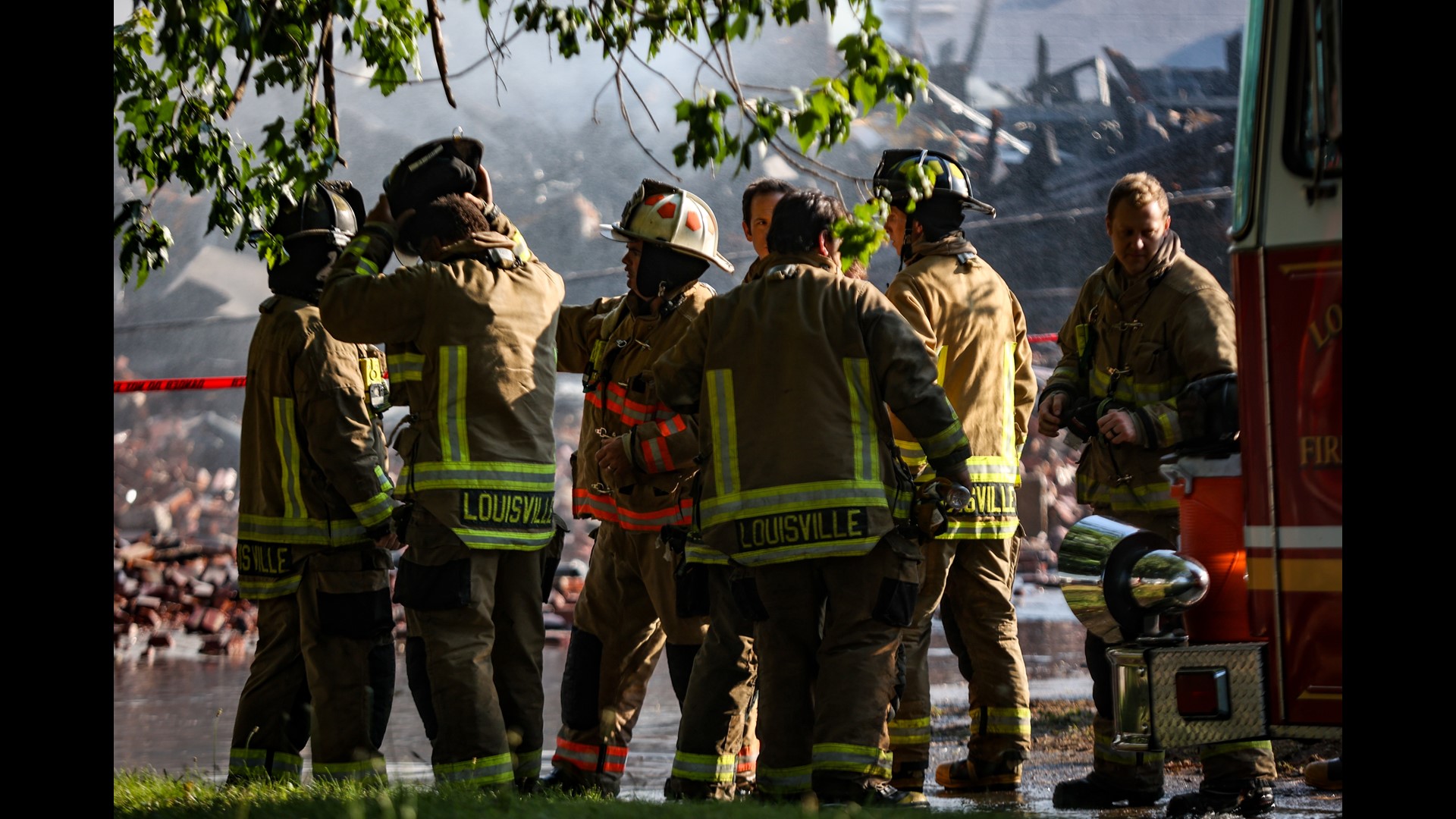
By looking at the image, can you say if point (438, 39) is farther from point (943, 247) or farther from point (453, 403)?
point (943, 247)

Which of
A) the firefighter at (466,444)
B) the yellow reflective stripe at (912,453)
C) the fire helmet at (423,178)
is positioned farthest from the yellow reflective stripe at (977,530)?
the fire helmet at (423,178)

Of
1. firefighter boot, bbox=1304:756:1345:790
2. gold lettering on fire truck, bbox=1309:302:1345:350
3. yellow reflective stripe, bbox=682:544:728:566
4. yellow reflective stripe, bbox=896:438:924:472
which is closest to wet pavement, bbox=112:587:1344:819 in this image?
firefighter boot, bbox=1304:756:1345:790

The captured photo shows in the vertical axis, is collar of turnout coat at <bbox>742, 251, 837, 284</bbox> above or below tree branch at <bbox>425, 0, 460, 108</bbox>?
below

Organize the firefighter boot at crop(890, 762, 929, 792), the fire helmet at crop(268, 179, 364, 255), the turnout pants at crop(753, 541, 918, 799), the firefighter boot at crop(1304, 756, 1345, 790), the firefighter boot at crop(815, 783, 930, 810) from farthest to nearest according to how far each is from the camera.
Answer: the fire helmet at crop(268, 179, 364, 255), the firefighter boot at crop(890, 762, 929, 792), the firefighter boot at crop(1304, 756, 1345, 790), the turnout pants at crop(753, 541, 918, 799), the firefighter boot at crop(815, 783, 930, 810)

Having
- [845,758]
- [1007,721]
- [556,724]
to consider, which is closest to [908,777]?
[1007,721]

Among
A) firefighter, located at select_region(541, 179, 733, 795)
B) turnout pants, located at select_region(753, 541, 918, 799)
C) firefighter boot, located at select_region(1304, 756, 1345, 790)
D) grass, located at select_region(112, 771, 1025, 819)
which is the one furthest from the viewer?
firefighter, located at select_region(541, 179, 733, 795)

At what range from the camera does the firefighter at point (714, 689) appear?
4625mm

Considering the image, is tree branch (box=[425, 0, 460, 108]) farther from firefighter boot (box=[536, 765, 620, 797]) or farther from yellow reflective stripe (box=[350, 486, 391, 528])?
firefighter boot (box=[536, 765, 620, 797])

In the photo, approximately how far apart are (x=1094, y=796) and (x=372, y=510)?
2598mm

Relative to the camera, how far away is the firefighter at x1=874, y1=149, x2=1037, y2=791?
5.37 metres

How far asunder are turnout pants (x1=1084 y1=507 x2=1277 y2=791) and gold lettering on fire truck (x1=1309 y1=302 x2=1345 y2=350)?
1141 millimetres

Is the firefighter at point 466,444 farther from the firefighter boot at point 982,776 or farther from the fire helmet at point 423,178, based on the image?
the firefighter boot at point 982,776

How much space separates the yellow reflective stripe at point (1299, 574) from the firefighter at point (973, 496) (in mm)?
1685

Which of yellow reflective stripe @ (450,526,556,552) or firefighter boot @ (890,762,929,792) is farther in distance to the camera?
firefighter boot @ (890,762,929,792)
